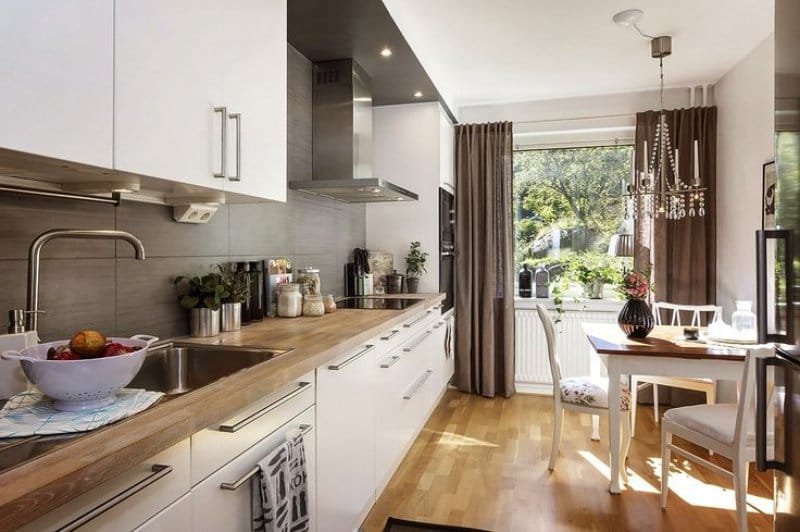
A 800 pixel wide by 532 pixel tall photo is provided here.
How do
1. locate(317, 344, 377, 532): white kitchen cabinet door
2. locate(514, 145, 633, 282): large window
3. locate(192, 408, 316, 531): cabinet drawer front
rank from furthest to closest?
locate(514, 145, 633, 282): large window < locate(317, 344, 377, 532): white kitchen cabinet door < locate(192, 408, 316, 531): cabinet drawer front

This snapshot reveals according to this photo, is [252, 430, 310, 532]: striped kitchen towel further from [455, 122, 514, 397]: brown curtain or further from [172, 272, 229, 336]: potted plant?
[455, 122, 514, 397]: brown curtain

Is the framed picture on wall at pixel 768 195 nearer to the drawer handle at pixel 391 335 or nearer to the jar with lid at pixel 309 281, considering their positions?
the drawer handle at pixel 391 335

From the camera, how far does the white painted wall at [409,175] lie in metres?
3.91

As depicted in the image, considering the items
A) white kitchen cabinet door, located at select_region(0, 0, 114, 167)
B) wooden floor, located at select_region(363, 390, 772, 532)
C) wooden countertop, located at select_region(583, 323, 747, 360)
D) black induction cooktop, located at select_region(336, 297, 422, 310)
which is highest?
white kitchen cabinet door, located at select_region(0, 0, 114, 167)

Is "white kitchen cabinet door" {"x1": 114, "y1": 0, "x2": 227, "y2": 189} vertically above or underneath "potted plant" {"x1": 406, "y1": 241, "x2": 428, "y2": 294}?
above

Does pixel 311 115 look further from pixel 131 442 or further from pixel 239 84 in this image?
pixel 131 442

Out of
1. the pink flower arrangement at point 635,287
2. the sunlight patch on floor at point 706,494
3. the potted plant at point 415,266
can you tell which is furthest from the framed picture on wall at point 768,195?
the potted plant at point 415,266

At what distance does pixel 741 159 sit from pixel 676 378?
1685mm

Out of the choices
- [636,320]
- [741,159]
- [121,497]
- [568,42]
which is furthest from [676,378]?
[121,497]

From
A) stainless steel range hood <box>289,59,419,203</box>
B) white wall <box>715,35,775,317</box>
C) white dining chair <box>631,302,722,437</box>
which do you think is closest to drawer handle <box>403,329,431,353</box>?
stainless steel range hood <box>289,59,419,203</box>

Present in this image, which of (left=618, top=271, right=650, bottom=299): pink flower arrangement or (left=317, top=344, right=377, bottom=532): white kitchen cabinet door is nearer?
(left=317, top=344, right=377, bottom=532): white kitchen cabinet door

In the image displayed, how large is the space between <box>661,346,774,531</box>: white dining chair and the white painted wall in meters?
2.00

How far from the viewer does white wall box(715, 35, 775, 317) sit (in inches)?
127

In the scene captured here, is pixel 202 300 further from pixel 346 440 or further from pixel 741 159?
pixel 741 159
